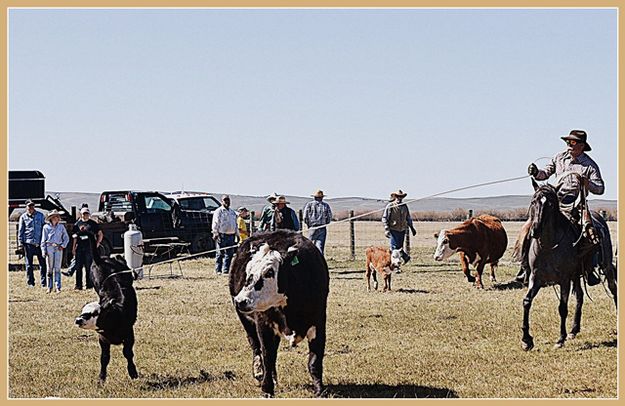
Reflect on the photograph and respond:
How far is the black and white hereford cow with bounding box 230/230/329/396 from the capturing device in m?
7.91

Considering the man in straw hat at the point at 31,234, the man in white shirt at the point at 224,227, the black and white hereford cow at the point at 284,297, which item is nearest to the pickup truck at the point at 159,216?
the man in white shirt at the point at 224,227

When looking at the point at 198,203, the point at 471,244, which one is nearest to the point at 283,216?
the point at 471,244

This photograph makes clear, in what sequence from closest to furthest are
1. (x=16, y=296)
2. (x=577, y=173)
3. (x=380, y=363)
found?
(x=380, y=363) → (x=577, y=173) → (x=16, y=296)

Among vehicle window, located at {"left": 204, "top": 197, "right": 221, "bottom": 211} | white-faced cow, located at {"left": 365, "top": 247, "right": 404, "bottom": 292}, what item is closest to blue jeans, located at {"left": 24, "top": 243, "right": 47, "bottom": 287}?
white-faced cow, located at {"left": 365, "top": 247, "right": 404, "bottom": 292}

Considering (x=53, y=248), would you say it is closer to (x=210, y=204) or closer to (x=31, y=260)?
(x=31, y=260)

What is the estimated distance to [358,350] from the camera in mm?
11258

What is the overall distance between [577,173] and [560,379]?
2915 mm

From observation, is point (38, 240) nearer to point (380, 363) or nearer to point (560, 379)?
Result: point (380, 363)

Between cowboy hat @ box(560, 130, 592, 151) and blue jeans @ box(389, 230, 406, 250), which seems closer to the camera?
cowboy hat @ box(560, 130, 592, 151)

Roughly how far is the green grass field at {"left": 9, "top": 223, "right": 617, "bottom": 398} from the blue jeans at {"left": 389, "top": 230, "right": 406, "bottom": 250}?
8.85 feet

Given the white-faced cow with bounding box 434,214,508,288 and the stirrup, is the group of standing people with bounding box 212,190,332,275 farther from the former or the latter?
the stirrup

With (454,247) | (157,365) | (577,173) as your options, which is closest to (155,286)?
(454,247)

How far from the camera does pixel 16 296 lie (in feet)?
60.3

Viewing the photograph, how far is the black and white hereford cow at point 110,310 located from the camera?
9.15 metres
